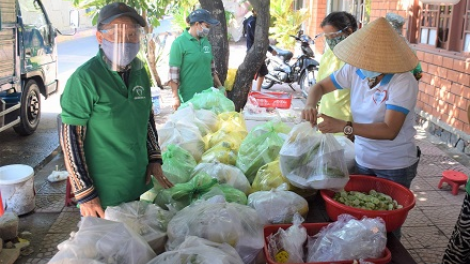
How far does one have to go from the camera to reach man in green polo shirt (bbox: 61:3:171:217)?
74.9 inches

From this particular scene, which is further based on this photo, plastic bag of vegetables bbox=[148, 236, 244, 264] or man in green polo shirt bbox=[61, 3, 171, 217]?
man in green polo shirt bbox=[61, 3, 171, 217]

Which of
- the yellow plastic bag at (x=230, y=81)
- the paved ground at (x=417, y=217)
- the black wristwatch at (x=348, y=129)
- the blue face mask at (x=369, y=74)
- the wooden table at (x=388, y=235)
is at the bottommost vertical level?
the paved ground at (x=417, y=217)

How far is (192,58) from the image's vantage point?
4.26 meters

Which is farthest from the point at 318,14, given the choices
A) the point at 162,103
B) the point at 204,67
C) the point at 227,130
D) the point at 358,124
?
the point at 358,124

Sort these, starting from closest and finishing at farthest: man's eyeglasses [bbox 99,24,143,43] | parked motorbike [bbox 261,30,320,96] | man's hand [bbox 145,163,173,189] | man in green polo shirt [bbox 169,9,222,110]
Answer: man's eyeglasses [bbox 99,24,143,43] < man's hand [bbox 145,163,173,189] < man in green polo shirt [bbox 169,9,222,110] < parked motorbike [bbox 261,30,320,96]

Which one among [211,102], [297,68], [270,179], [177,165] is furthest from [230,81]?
[270,179]

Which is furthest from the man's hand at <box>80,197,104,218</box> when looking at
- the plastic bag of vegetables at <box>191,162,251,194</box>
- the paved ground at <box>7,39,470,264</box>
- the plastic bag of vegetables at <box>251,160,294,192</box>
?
the paved ground at <box>7,39,470,264</box>

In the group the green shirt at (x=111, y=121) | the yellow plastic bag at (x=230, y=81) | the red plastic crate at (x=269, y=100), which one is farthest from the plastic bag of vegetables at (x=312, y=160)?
the yellow plastic bag at (x=230, y=81)

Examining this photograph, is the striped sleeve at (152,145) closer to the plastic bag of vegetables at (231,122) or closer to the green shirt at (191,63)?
the plastic bag of vegetables at (231,122)

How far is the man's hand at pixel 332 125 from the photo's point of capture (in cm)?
212

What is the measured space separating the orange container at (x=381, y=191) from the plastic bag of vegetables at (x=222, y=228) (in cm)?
38

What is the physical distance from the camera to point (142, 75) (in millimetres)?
2170

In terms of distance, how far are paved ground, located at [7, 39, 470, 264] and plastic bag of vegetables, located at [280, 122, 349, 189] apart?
5.04 ft

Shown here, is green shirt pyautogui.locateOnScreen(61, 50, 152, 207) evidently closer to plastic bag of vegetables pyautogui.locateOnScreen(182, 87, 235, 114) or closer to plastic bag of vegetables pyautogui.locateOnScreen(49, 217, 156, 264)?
plastic bag of vegetables pyautogui.locateOnScreen(49, 217, 156, 264)
